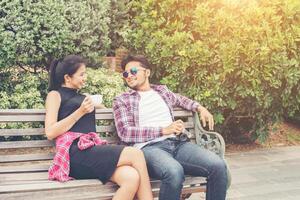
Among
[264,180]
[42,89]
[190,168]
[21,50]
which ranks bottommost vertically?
[264,180]

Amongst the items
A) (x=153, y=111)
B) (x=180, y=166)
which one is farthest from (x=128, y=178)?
(x=153, y=111)

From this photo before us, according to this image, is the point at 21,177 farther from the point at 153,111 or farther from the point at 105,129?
the point at 153,111

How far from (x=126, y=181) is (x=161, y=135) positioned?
2.33 ft

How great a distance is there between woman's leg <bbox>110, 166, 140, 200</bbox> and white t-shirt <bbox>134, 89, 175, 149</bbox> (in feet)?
2.17

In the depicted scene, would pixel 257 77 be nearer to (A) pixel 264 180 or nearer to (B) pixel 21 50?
(A) pixel 264 180

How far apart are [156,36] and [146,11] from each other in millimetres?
441

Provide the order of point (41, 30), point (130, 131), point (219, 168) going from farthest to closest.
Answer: point (41, 30)
point (130, 131)
point (219, 168)

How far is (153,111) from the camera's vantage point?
4691 mm

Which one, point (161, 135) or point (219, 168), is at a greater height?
point (161, 135)

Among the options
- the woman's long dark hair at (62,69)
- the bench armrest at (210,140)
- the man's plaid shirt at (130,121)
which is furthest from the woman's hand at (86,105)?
the bench armrest at (210,140)

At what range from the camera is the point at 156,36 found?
6434 millimetres

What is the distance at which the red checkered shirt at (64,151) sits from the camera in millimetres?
3984

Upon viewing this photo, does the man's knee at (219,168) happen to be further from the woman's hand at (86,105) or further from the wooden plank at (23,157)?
the wooden plank at (23,157)

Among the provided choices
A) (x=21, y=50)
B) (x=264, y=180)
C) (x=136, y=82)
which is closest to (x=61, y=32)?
(x=21, y=50)
